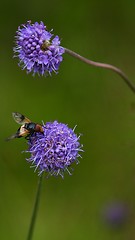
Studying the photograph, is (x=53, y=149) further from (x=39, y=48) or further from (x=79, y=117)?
(x=79, y=117)

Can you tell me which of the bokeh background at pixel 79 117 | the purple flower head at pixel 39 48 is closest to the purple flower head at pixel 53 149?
the purple flower head at pixel 39 48

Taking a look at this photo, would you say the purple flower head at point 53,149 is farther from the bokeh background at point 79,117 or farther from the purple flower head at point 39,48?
the bokeh background at point 79,117

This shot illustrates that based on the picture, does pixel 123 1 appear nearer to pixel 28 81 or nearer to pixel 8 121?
pixel 28 81

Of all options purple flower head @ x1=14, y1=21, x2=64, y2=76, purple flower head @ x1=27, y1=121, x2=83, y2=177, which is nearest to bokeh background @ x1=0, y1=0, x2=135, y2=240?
purple flower head @ x1=27, y1=121, x2=83, y2=177

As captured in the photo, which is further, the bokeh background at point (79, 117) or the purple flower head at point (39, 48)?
the bokeh background at point (79, 117)

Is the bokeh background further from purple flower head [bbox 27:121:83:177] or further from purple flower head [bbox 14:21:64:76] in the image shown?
purple flower head [bbox 14:21:64:76]
